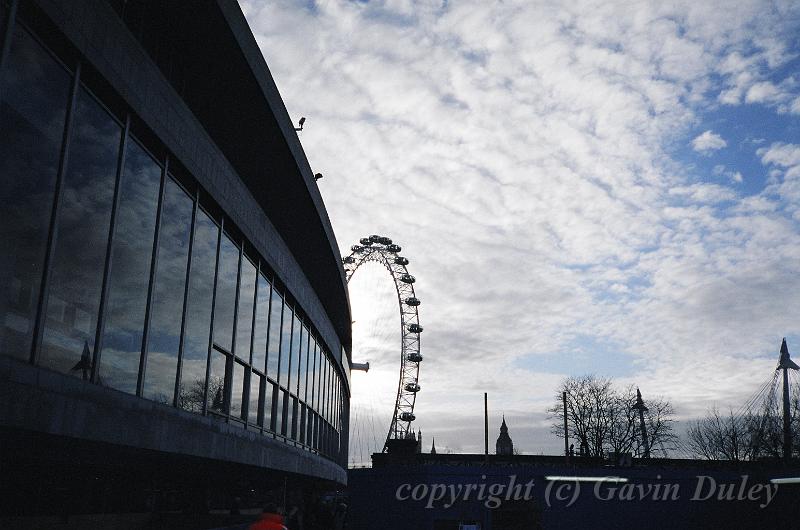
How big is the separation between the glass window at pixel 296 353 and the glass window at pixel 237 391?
5.25 m

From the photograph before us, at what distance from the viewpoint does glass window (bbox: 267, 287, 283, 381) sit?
16.8 meters

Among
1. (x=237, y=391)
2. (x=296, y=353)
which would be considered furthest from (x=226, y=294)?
(x=296, y=353)

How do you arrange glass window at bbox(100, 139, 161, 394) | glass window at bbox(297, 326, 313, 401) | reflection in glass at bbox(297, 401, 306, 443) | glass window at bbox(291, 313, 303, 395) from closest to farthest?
glass window at bbox(100, 139, 161, 394)
glass window at bbox(291, 313, 303, 395)
reflection in glass at bbox(297, 401, 306, 443)
glass window at bbox(297, 326, 313, 401)

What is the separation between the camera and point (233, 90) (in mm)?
12477

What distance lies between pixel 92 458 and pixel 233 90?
6.63m

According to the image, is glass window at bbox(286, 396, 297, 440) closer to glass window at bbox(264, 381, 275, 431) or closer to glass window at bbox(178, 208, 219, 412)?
glass window at bbox(264, 381, 275, 431)

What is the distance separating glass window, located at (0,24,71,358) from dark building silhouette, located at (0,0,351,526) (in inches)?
0.7

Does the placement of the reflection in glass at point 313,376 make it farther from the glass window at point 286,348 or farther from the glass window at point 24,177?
the glass window at point 24,177

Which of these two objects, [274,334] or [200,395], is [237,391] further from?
[274,334]

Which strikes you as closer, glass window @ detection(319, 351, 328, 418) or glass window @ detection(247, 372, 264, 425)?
glass window @ detection(247, 372, 264, 425)

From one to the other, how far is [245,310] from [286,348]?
433 cm

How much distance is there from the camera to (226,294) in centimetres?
1323

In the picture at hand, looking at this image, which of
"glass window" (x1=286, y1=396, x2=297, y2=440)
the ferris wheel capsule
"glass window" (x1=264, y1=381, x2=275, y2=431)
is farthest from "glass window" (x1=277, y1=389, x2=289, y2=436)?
the ferris wheel capsule

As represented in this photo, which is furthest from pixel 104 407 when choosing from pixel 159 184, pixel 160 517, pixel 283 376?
pixel 283 376
